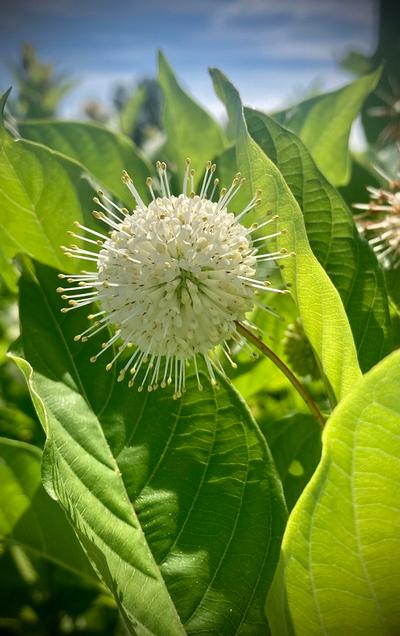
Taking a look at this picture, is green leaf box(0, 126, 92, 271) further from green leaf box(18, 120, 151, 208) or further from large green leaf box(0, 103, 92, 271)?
green leaf box(18, 120, 151, 208)

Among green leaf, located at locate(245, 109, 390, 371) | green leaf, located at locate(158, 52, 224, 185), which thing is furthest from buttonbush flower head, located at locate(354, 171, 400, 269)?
green leaf, located at locate(158, 52, 224, 185)

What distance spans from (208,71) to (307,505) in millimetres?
778

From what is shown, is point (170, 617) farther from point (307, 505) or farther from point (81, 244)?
point (81, 244)

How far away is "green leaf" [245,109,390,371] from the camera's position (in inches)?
40.3

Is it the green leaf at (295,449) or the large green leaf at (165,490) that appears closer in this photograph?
the large green leaf at (165,490)

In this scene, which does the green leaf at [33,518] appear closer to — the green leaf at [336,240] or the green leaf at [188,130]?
the green leaf at [336,240]

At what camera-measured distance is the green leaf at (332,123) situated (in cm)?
152

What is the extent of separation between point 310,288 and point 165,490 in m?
0.34

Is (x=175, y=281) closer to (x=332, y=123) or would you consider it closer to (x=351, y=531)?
(x=351, y=531)

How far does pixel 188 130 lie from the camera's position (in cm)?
167

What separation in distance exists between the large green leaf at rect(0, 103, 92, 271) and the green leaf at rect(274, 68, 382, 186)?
0.59 m

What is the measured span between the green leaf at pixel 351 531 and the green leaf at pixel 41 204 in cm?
63

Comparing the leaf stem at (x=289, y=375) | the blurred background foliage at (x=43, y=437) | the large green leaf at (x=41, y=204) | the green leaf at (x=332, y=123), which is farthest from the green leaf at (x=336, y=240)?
the green leaf at (x=332, y=123)

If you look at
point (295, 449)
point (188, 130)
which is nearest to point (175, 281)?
point (295, 449)
